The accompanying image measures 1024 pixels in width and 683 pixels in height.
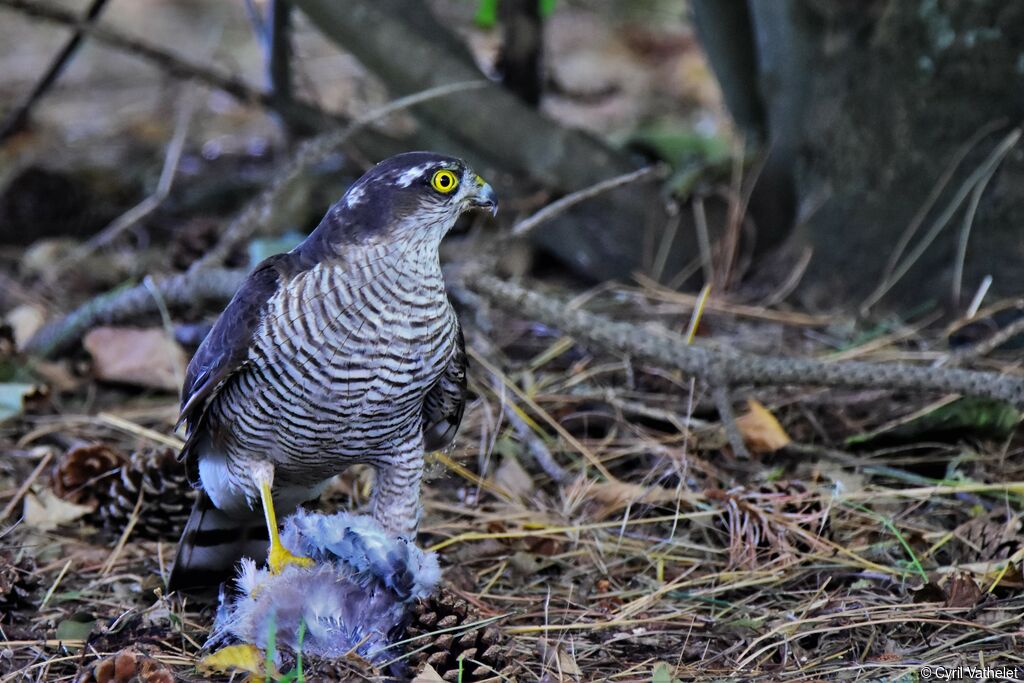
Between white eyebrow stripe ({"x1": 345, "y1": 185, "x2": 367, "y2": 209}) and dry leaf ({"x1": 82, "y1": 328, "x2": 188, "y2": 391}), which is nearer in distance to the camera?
white eyebrow stripe ({"x1": 345, "y1": 185, "x2": 367, "y2": 209})

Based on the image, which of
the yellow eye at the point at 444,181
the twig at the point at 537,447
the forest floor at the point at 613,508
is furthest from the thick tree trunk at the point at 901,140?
the yellow eye at the point at 444,181

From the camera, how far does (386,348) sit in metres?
3.06

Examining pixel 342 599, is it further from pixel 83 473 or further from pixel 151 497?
pixel 83 473

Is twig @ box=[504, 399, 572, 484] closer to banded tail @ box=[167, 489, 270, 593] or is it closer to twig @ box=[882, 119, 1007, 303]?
banded tail @ box=[167, 489, 270, 593]

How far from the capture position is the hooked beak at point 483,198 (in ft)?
11.0

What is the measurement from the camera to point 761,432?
13.3 ft

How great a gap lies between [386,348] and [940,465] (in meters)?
2.15

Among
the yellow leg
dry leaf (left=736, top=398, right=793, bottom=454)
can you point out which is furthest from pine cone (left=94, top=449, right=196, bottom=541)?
dry leaf (left=736, top=398, right=793, bottom=454)

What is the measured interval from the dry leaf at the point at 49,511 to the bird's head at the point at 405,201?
4.72 ft

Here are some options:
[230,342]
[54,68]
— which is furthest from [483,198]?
[54,68]

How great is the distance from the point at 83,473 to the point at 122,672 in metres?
1.38

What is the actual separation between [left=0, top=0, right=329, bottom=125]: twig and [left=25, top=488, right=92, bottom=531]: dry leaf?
2274 mm

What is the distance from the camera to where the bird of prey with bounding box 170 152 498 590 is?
3.08m

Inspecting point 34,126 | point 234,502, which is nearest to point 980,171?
point 234,502
